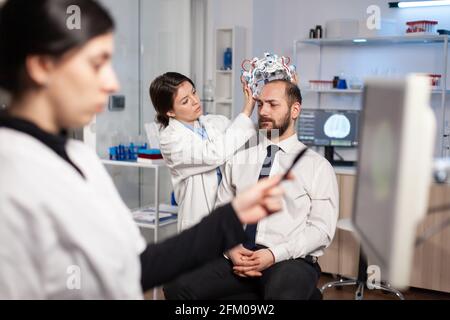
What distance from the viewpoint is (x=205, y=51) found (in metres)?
→ 5.18

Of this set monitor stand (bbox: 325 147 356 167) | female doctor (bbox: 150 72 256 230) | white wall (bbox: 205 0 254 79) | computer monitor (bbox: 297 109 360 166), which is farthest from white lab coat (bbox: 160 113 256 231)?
white wall (bbox: 205 0 254 79)

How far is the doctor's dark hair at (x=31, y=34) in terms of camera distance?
2.89 feet

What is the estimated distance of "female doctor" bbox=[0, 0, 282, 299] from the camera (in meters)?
0.86

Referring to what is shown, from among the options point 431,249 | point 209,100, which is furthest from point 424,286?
point 209,100

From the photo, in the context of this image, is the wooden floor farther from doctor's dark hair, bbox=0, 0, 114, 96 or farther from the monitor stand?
doctor's dark hair, bbox=0, 0, 114, 96

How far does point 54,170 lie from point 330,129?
3530mm

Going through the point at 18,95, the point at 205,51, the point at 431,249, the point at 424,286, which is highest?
the point at 205,51

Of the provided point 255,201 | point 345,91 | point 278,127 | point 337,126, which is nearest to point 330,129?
point 337,126

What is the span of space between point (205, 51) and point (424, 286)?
9.08 feet

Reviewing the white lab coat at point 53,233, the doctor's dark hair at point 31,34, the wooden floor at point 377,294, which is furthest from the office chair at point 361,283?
the doctor's dark hair at point 31,34

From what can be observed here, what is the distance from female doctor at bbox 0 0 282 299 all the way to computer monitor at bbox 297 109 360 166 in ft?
10.8

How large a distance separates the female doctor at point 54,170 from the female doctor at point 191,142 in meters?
1.60

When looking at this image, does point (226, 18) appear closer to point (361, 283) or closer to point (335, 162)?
point (335, 162)
